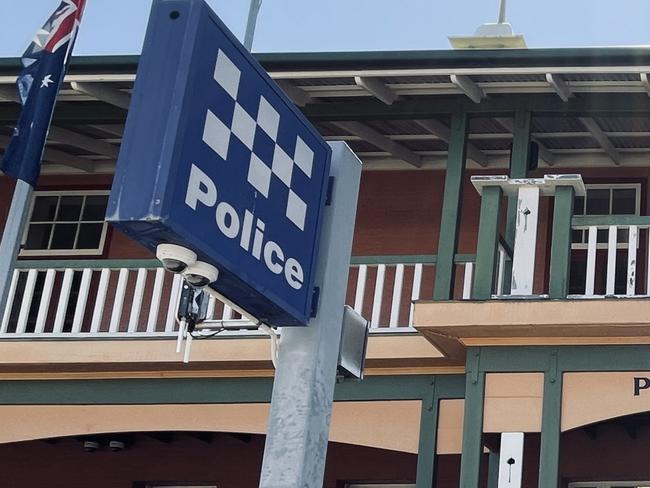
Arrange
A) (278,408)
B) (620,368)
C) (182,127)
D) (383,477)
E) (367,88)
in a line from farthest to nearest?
(383,477) < (367,88) < (620,368) < (278,408) < (182,127)

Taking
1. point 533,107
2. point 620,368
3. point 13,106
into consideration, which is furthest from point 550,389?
point 13,106

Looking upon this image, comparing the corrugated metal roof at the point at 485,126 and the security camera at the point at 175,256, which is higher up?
the corrugated metal roof at the point at 485,126

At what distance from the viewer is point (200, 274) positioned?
15.8ft

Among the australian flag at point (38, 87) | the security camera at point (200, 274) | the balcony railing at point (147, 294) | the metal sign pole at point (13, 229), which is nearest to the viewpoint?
the security camera at point (200, 274)

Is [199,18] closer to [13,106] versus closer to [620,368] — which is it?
[620,368]

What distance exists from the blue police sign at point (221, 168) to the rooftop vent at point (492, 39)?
8627mm

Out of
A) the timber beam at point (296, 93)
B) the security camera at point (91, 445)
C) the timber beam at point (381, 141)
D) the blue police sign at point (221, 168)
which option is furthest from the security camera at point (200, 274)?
the security camera at point (91, 445)

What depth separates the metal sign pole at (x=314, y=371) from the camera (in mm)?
4992

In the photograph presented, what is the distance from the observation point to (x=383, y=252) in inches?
605

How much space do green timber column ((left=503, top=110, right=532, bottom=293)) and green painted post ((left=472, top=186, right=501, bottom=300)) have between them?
18.9 inches

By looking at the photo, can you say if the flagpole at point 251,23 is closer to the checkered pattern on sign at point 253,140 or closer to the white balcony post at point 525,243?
the white balcony post at point 525,243

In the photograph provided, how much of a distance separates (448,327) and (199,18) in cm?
750

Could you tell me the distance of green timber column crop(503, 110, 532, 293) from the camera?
1285cm

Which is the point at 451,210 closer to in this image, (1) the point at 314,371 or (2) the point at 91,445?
(2) the point at 91,445
